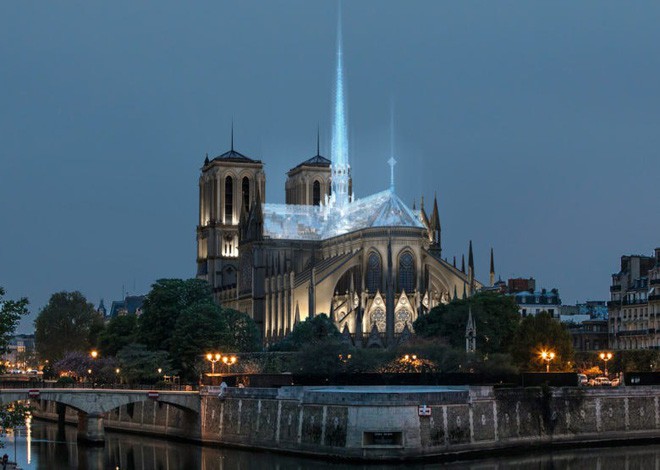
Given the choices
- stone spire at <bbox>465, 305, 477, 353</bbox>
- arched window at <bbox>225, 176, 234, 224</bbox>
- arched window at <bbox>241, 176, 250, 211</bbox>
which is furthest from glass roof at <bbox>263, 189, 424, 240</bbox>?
stone spire at <bbox>465, 305, 477, 353</bbox>

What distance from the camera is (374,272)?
14325cm

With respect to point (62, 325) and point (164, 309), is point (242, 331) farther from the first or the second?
point (62, 325)

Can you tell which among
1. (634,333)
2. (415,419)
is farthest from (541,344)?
(415,419)

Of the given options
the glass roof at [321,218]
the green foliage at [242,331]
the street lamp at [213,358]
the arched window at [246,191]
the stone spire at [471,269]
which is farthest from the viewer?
the arched window at [246,191]

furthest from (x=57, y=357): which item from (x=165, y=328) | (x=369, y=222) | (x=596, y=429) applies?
(x=596, y=429)

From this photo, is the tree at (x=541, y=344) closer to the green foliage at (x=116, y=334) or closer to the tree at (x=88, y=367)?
the tree at (x=88, y=367)

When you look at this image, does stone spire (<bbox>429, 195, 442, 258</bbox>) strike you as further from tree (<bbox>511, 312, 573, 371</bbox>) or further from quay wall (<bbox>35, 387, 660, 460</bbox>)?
quay wall (<bbox>35, 387, 660, 460</bbox>)

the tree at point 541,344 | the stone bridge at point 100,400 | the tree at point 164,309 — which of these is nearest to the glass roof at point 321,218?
the tree at point 164,309

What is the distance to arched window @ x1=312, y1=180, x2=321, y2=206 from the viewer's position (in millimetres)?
186125

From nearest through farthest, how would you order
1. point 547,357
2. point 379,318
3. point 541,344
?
point 547,357 < point 541,344 < point 379,318

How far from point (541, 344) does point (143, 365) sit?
28.5 m

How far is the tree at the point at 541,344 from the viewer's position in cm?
10038

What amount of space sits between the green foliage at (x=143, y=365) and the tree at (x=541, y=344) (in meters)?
25.2

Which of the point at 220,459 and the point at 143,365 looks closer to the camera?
the point at 220,459
